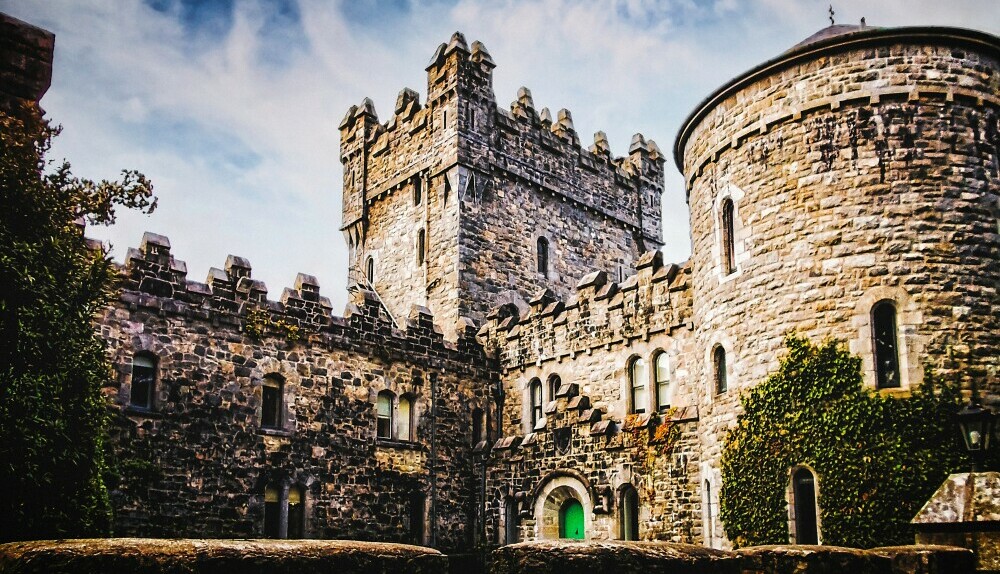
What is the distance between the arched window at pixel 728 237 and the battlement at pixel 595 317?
2.58m

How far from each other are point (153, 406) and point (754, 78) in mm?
13404

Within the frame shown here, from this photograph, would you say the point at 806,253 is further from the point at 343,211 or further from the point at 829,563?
the point at 343,211

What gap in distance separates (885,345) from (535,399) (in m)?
10.9

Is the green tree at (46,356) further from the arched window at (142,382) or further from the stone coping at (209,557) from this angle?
the stone coping at (209,557)

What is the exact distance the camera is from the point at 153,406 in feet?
63.0

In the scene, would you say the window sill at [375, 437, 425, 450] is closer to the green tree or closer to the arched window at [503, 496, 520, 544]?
the arched window at [503, 496, 520, 544]

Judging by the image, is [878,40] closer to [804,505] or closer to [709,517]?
[804,505]

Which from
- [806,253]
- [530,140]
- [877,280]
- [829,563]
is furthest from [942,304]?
[530,140]

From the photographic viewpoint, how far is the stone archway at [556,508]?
21656 mm

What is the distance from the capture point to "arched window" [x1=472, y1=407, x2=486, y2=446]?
24.9 metres

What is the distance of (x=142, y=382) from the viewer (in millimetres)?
19234

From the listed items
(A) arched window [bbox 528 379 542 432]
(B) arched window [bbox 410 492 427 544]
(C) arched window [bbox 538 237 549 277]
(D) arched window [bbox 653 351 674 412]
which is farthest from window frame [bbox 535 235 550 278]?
(D) arched window [bbox 653 351 674 412]

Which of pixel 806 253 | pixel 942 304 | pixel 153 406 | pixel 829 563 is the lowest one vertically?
pixel 829 563

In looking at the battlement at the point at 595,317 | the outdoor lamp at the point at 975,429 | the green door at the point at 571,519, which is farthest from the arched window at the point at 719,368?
the green door at the point at 571,519
